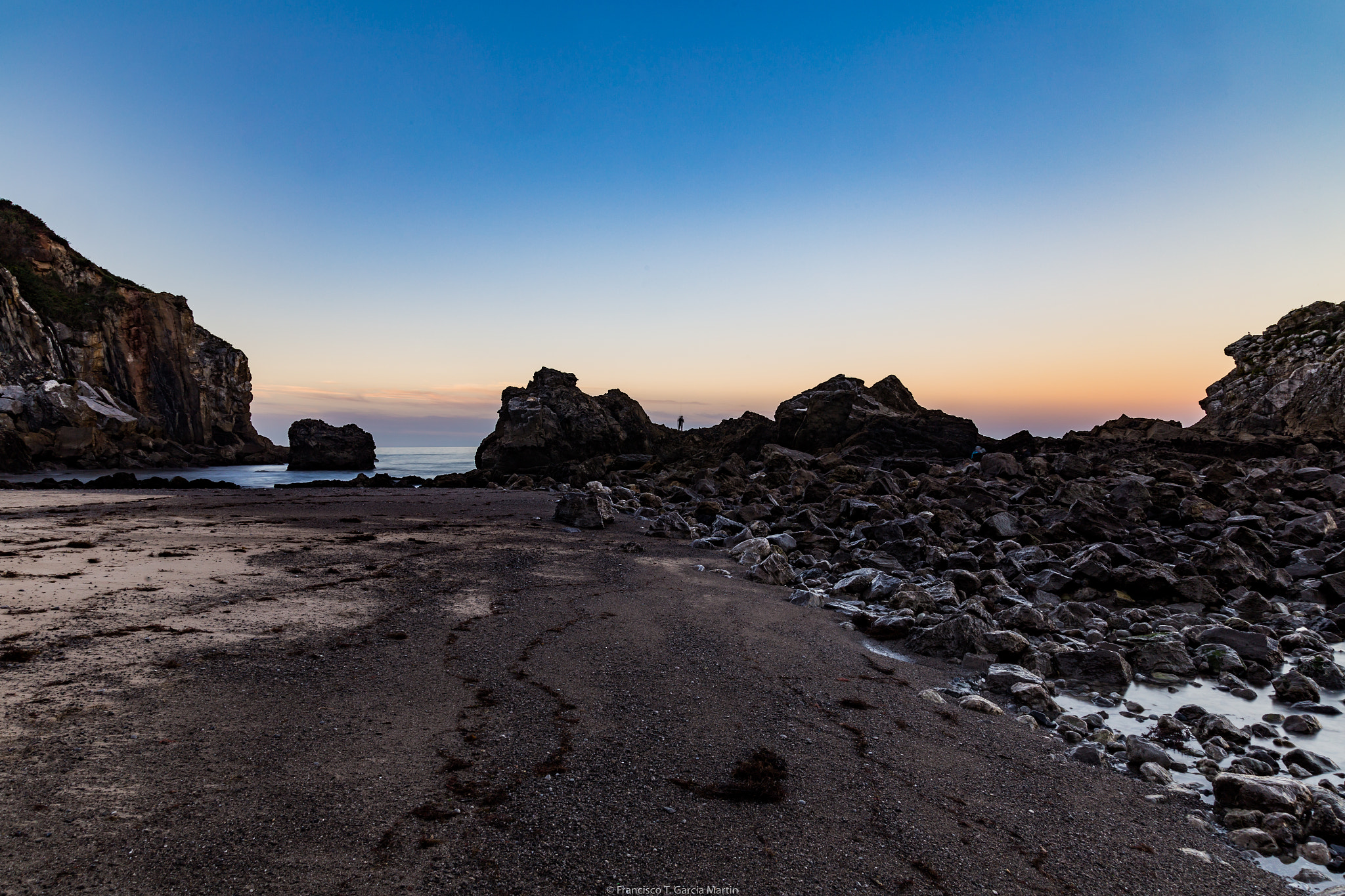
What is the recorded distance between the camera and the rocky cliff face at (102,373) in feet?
129

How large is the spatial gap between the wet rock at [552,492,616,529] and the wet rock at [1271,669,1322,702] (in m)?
10.6

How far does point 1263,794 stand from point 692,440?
108 feet

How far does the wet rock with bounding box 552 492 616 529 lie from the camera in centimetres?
1354

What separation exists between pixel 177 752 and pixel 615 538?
9.13 meters

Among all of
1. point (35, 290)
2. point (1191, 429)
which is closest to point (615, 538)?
point (1191, 429)

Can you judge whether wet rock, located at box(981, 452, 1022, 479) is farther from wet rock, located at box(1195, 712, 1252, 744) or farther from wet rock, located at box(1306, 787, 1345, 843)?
wet rock, located at box(1306, 787, 1345, 843)

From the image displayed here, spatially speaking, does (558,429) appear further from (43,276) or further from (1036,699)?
(43,276)

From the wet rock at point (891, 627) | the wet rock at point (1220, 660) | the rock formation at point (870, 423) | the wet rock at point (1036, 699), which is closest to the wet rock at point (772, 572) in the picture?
the wet rock at point (891, 627)

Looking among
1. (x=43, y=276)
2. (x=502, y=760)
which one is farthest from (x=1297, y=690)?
(x=43, y=276)

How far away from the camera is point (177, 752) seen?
339 cm

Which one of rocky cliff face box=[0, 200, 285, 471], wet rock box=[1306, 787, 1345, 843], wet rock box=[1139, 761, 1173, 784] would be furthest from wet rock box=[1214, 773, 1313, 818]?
rocky cliff face box=[0, 200, 285, 471]

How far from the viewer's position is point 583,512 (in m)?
13.7

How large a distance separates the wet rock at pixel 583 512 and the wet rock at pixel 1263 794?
10951 mm

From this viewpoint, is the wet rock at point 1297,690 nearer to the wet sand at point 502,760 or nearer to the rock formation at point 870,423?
the wet sand at point 502,760
